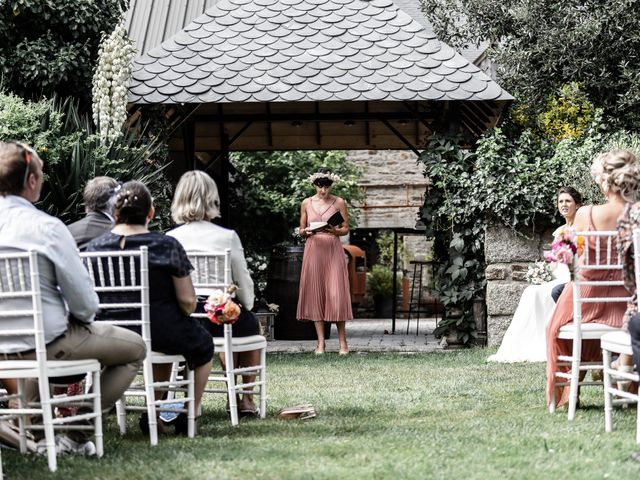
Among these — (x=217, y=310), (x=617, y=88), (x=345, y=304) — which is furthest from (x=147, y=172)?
(x=617, y=88)

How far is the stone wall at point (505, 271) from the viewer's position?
10.6m

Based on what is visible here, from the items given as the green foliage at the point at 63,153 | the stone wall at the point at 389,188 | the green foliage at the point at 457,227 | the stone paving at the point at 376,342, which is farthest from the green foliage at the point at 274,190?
the green foliage at the point at 63,153

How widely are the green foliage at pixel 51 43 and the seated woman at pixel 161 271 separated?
5575 millimetres

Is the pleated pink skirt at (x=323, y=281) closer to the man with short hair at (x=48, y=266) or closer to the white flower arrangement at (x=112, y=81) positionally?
the white flower arrangement at (x=112, y=81)

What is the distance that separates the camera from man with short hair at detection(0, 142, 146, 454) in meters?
4.60

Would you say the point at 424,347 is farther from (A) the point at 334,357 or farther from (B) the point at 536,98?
(B) the point at 536,98

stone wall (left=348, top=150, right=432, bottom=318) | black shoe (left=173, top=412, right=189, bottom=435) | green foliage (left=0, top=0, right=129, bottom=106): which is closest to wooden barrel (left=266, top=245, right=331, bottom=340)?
green foliage (left=0, top=0, right=129, bottom=106)

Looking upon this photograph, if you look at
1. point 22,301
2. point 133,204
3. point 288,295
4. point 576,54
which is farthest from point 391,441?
point 576,54

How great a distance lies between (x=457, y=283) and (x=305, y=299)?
164cm

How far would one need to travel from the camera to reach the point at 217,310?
5.47m

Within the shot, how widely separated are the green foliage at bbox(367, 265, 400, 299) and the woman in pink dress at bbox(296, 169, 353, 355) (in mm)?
9234

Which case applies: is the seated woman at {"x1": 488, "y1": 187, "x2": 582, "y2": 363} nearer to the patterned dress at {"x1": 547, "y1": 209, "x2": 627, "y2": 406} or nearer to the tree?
the patterned dress at {"x1": 547, "y1": 209, "x2": 627, "y2": 406}

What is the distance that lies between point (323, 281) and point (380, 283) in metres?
9.42

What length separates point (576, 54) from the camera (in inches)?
511
